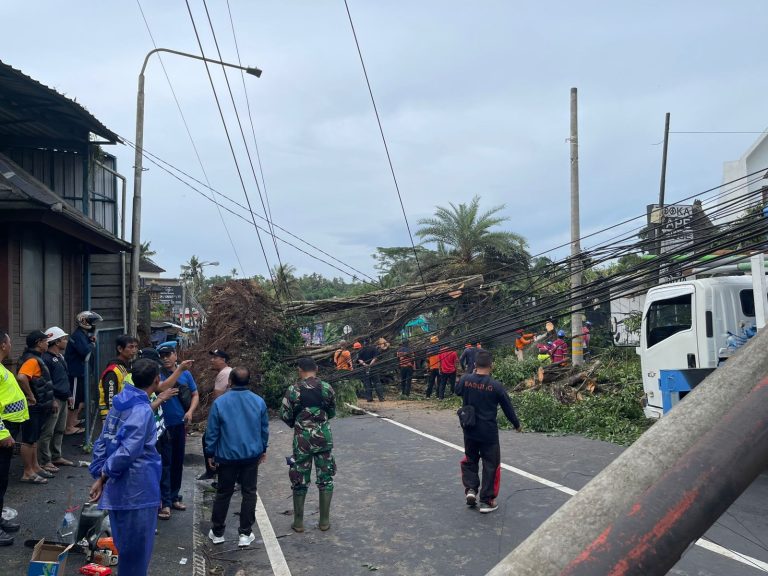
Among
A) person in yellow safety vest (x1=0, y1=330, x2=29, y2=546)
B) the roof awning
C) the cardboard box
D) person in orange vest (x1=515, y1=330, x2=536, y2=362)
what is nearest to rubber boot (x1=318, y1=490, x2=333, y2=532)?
the cardboard box

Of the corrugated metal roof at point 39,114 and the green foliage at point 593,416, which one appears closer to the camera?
the corrugated metal roof at point 39,114

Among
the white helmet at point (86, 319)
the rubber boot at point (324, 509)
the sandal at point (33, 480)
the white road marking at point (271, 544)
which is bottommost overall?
the white road marking at point (271, 544)

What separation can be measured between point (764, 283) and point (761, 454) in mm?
8216

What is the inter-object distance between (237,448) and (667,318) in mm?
7281

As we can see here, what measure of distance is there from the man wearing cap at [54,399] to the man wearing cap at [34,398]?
32cm

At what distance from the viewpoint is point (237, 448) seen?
601cm

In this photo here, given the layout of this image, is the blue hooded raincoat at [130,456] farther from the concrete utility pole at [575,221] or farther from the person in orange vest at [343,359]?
the concrete utility pole at [575,221]

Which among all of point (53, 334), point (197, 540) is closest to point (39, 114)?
point (53, 334)

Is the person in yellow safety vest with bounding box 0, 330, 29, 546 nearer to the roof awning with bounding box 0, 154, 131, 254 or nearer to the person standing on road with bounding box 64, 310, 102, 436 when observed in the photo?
the person standing on road with bounding box 64, 310, 102, 436

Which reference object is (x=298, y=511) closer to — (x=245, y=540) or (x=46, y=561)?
(x=245, y=540)

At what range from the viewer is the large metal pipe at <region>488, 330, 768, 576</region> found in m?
0.90

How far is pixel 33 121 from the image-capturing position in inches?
434

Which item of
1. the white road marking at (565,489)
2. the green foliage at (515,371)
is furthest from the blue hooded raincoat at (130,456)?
the green foliage at (515,371)

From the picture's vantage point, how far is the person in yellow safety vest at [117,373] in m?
6.36
